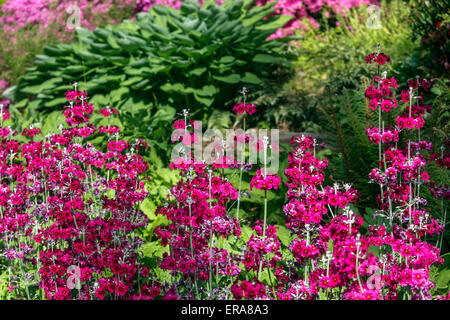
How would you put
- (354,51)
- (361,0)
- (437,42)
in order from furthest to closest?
(361,0) < (354,51) < (437,42)

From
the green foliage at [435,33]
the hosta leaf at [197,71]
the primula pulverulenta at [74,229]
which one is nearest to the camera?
the primula pulverulenta at [74,229]

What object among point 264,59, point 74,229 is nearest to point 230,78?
point 264,59

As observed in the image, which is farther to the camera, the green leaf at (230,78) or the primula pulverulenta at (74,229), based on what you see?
the green leaf at (230,78)

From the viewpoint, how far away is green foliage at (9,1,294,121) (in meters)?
5.58

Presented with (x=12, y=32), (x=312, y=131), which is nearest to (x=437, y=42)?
(x=312, y=131)

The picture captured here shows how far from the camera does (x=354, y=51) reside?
675 centimetres

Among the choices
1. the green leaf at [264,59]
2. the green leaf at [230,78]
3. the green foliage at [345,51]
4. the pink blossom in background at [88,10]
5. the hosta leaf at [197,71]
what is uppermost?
the pink blossom in background at [88,10]

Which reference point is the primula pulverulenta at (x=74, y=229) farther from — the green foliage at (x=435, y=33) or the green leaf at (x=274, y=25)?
the green leaf at (x=274, y=25)

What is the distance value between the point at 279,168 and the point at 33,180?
1680 millimetres

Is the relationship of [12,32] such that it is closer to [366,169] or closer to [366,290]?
[366,169]

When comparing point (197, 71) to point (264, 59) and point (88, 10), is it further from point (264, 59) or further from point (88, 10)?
point (88, 10)

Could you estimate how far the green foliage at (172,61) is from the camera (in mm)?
5578

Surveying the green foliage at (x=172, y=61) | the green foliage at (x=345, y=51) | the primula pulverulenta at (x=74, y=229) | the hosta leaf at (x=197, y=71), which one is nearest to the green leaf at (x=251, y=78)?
the green foliage at (x=172, y=61)

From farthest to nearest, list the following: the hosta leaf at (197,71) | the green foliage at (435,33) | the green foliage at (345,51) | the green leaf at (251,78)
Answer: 1. the green foliage at (345,51)
2. the green leaf at (251,78)
3. the hosta leaf at (197,71)
4. the green foliage at (435,33)
